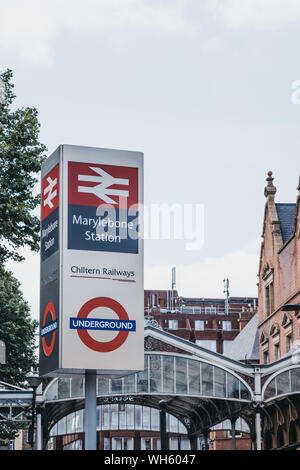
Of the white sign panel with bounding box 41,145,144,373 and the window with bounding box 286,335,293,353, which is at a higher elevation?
the window with bounding box 286,335,293,353

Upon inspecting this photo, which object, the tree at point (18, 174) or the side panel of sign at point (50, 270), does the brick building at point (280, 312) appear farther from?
the side panel of sign at point (50, 270)

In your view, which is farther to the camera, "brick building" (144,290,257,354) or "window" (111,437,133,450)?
"brick building" (144,290,257,354)

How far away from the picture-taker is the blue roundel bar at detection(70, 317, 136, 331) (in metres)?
13.5

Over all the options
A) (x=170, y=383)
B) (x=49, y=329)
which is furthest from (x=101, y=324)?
(x=170, y=383)

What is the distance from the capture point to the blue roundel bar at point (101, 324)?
1355 centimetres

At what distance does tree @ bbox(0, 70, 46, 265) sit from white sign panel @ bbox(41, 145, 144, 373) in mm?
16138

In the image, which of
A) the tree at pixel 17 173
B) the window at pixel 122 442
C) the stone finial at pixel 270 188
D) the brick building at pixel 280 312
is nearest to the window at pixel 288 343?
the brick building at pixel 280 312

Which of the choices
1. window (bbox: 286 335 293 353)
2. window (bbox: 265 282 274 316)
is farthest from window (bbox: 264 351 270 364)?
window (bbox: 286 335 293 353)

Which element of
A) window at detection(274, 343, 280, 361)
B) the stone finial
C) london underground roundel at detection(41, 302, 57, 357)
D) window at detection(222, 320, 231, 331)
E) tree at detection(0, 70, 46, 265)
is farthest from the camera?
window at detection(222, 320, 231, 331)

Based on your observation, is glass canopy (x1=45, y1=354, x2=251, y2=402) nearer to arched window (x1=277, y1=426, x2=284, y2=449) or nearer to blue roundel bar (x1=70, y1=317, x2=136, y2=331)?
arched window (x1=277, y1=426, x2=284, y2=449)
